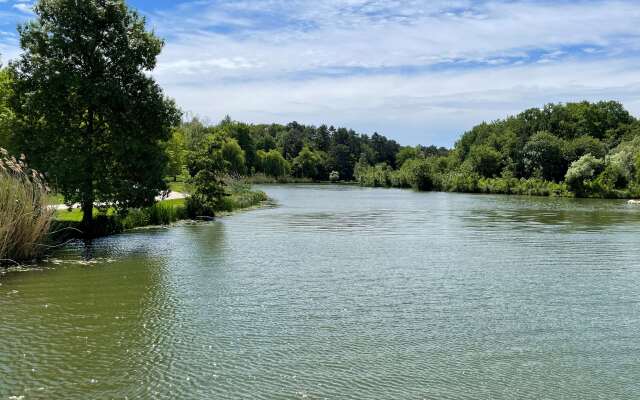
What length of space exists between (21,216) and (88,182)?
701cm

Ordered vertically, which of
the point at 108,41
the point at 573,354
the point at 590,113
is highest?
the point at 590,113

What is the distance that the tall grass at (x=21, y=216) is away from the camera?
16.7m

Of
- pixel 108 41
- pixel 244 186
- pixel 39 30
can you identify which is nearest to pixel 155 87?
pixel 108 41

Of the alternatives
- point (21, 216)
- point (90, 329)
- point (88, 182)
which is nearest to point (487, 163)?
point (88, 182)

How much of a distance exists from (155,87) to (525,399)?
2145cm

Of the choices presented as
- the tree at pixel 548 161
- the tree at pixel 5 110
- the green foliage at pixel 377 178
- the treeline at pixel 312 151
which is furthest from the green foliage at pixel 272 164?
the tree at pixel 5 110

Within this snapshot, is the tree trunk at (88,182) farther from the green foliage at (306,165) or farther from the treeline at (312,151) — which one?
the green foliage at (306,165)

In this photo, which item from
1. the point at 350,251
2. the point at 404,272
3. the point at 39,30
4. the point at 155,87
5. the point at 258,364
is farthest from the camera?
the point at 155,87

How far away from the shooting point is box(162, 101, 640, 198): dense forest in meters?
73.5

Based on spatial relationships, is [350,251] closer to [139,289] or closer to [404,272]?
[404,272]

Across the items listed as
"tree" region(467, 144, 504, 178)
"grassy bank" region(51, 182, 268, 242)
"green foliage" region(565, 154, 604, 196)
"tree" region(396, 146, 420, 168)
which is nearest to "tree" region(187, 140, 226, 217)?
"grassy bank" region(51, 182, 268, 242)

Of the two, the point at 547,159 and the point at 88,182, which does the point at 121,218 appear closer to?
the point at 88,182

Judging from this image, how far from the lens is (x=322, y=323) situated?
457 inches

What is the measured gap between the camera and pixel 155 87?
2522cm
